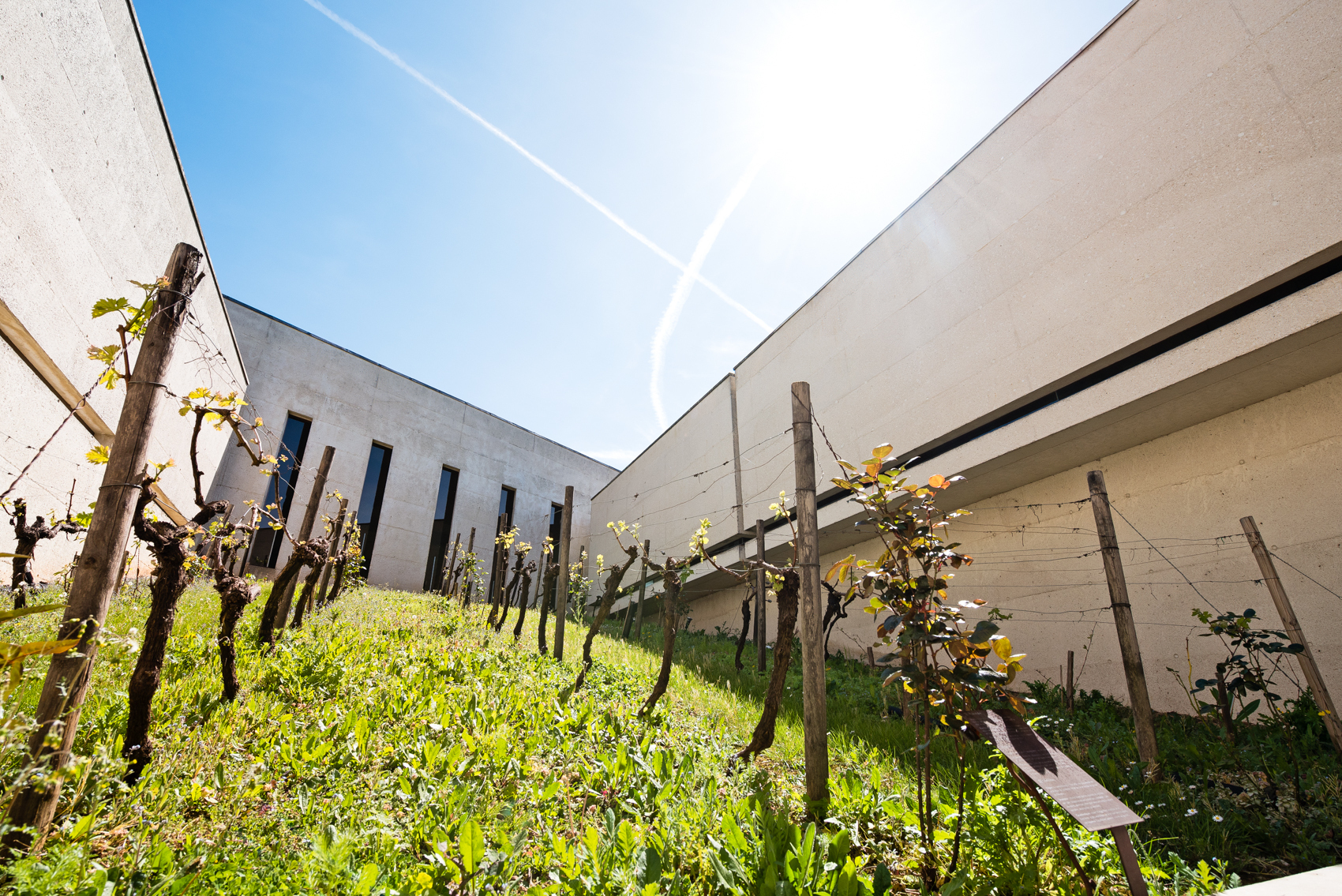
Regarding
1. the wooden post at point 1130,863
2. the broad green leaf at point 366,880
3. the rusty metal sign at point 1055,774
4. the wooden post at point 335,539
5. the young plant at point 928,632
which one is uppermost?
the wooden post at point 335,539

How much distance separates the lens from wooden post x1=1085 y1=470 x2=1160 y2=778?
168 inches

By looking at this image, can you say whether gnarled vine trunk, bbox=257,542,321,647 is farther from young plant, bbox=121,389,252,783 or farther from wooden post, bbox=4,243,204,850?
wooden post, bbox=4,243,204,850

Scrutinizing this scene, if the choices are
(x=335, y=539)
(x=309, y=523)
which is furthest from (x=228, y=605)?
(x=335, y=539)

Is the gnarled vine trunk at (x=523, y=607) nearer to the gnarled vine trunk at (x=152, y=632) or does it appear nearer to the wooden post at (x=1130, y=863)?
the gnarled vine trunk at (x=152, y=632)

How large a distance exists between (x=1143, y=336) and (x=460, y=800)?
24.6ft

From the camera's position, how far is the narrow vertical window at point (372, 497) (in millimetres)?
16156

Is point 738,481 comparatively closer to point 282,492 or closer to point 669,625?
point 669,625

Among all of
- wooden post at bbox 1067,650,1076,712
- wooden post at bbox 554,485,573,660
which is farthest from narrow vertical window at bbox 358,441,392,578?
wooden post at bbox 1067,650,1076,712

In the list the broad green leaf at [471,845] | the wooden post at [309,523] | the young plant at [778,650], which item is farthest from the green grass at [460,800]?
the wooden post at [309,523]

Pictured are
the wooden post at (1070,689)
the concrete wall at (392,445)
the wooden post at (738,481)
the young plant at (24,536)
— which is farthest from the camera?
the concrete wall at (392,445)

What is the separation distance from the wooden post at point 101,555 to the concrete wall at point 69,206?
1480 millimetres

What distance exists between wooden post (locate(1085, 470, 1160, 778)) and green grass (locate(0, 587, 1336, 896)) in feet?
4.28

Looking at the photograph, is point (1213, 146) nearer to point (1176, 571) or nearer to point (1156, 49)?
point (1156, 49)

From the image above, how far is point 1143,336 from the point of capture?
586 centimetres
